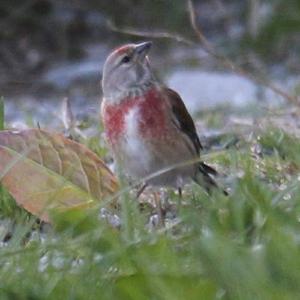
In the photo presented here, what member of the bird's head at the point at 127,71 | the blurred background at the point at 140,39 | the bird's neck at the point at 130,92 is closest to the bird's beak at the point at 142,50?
the bird's head at the point at 127,71

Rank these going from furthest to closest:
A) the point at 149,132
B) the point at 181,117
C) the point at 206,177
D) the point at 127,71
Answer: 1. the point at 127,71
2. the point at 181,117
3. the point at 149,132
4. the point at 206,177

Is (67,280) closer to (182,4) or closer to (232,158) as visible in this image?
(232,158)

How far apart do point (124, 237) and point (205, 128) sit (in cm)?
345

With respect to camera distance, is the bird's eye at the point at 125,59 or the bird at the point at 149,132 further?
the bird's eye at the point at 125,59

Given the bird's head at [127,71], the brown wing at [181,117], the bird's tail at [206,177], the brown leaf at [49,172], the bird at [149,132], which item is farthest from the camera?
the bird's head at [127,71]

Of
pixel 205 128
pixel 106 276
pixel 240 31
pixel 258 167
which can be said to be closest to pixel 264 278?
pixel 106 276

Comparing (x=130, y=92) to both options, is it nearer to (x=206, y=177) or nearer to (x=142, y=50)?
(x=142, y=50)

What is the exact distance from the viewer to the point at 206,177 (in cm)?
548

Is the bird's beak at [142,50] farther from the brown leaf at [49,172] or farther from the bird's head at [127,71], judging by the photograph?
the brown leaf at [49,172]

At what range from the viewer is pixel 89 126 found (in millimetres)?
7551

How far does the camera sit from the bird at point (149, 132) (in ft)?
18.1

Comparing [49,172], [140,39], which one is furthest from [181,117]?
[140,39]

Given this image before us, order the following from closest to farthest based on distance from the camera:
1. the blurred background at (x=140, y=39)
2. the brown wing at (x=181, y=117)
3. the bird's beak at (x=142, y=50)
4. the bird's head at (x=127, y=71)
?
the brown wing at (x=181, y=117) → the bird's head at (x=127, y=71) → the bird's beak at (x=142, y=50) → the blurred background at (x=140, y=39)

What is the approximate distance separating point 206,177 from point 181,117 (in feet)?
1.49
